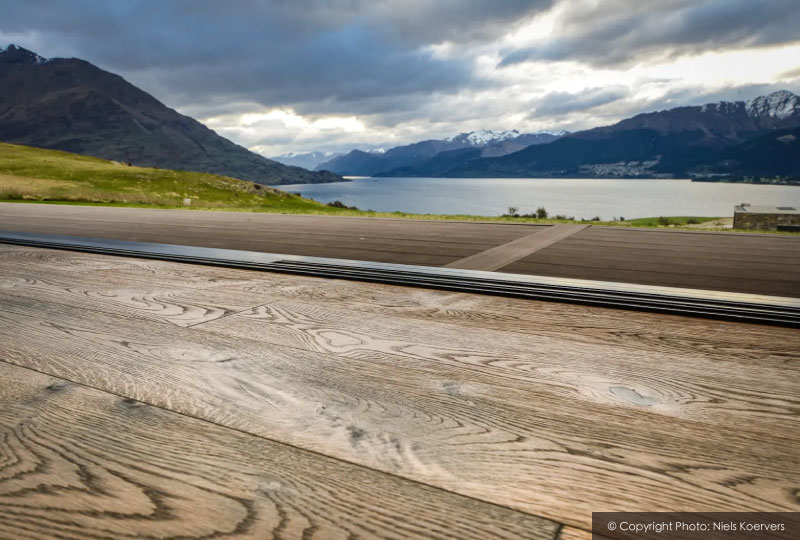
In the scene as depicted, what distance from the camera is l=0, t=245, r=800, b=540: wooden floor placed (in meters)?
0.96

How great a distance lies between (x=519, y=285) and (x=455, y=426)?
189cm

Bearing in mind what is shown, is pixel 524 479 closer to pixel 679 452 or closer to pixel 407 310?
pixel 679 452

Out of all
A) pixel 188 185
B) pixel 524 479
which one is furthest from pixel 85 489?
pixel 188 185

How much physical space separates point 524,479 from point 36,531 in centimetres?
99

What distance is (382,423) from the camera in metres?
1.29

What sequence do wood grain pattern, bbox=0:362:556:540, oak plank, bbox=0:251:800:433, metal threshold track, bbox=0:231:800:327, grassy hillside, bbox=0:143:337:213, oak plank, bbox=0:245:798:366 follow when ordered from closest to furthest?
wood grain pattern, bbox=0:362:556:540
oak plank, bbox=0:251:800:433
oak plank, bbox=0:245:798:366
metal threshold track, bbox=0:231:800:327
grassy hillside, bbox=0:143:337:213

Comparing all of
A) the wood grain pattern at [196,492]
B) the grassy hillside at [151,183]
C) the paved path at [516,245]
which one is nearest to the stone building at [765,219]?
the grassy hillside at [151,183]

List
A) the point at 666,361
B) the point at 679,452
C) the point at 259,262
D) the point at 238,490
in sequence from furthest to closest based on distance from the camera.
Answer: the point at 259,262
the point at 666,361
the point at 679,452
the point at 238,490

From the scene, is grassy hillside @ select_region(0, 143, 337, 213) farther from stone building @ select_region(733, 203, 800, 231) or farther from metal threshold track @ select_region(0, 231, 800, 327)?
metal threshold track @ select_region(0, 231, 800, 327)

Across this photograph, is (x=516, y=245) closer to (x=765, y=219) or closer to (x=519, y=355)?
(x=519, y=355)

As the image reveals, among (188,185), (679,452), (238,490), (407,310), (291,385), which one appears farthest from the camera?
(188,185)

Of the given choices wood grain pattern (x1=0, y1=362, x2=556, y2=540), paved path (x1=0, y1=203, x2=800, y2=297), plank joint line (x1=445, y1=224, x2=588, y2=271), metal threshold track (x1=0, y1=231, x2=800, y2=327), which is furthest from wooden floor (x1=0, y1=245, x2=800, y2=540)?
plank joint line (x1=445, y1=224, x2=588, y2=271)

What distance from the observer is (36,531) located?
0.90m

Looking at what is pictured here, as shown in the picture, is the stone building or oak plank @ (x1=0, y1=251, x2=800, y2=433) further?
the stone building
